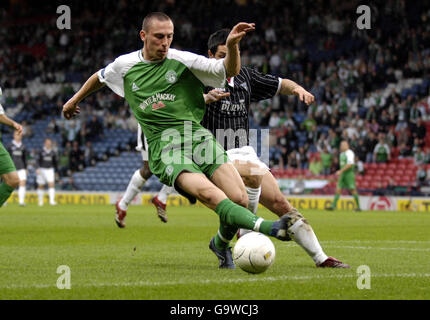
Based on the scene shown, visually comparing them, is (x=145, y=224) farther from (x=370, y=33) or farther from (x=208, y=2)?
(x=208, y=2)

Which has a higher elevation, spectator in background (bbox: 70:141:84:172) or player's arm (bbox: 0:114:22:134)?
player's arm (bbox: 0:114:22:134)

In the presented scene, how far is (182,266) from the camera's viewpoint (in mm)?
7355

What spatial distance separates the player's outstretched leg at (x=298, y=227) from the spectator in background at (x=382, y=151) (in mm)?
17934

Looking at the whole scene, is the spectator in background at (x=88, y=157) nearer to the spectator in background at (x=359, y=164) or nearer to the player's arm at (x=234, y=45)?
the spectator in background at (x=359, y=164)

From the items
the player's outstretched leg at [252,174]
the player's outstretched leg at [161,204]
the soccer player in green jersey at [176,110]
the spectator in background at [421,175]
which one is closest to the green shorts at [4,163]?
the player's outstretched leg at [161,204]

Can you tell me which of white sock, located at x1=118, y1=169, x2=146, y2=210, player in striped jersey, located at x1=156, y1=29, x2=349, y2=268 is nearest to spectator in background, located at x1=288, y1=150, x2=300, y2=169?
white sock, located at x1=118, y1=169, x2=146, y2=210

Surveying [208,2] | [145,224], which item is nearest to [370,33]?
[208,2]

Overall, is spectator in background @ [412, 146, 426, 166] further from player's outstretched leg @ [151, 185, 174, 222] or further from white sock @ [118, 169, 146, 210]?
white sock @ [118, 169, 146, 210]

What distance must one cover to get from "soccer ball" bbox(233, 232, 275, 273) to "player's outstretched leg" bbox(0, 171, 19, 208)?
18.9ft

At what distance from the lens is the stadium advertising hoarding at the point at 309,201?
24.0m

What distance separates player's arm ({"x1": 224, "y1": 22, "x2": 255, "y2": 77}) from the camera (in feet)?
18.8

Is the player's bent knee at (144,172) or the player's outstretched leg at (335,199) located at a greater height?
the player's bent knee at (144,172)

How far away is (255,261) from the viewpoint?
617 cm

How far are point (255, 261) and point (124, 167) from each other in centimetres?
2463
